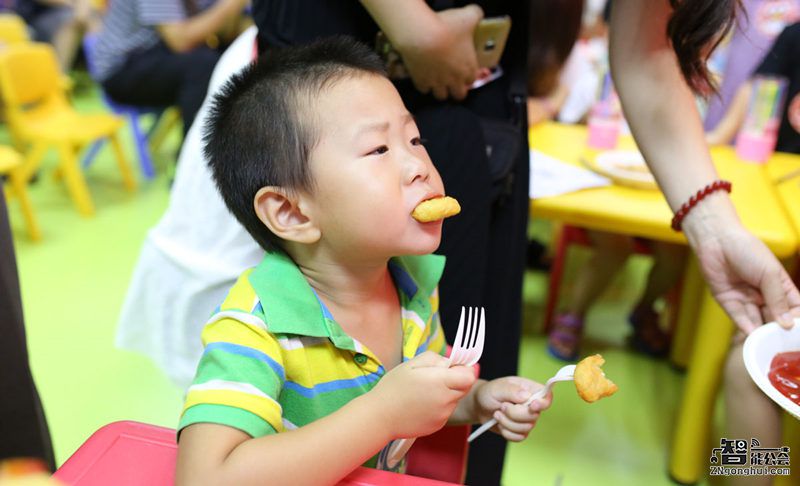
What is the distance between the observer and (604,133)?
179 centimetres

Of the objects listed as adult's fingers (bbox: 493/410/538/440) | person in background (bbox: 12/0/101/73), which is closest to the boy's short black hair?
adult's fingers (bbox: 493/410/538/440)

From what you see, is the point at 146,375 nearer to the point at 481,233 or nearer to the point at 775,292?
the point at 481,233

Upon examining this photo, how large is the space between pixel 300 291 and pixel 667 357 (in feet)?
5.55

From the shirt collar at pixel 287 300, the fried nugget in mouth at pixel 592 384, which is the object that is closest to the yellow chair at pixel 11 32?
the shirt collar at pixel 287 300

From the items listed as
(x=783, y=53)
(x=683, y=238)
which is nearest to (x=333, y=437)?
(x=683, y=238)

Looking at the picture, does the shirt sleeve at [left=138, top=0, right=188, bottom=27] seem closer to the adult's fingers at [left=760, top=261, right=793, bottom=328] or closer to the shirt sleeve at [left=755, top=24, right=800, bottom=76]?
the shirt sleeve at [left=755, top=24, right=800, bottom=76]

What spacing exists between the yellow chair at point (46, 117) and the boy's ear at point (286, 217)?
2.62 metres

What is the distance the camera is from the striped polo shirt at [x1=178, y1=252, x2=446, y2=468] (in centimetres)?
57

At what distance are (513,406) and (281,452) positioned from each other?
0.30 m

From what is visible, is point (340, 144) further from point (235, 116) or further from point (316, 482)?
point (316, 482)

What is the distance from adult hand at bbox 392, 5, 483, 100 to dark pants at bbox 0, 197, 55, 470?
549 millimetres

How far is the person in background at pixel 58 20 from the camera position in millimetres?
4832

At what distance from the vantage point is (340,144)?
652 mm

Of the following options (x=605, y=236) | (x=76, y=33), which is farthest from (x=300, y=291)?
(x=76, y=33)
